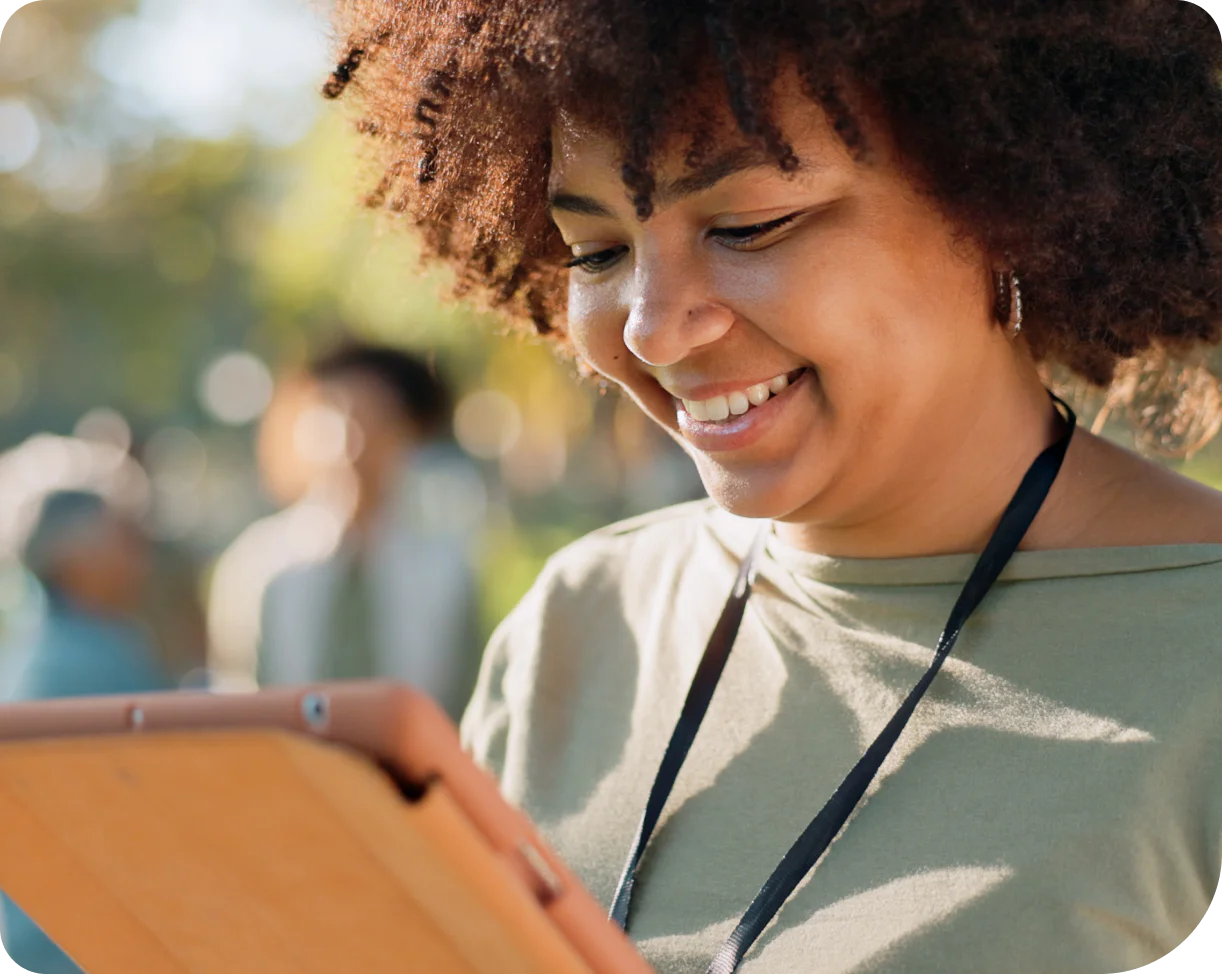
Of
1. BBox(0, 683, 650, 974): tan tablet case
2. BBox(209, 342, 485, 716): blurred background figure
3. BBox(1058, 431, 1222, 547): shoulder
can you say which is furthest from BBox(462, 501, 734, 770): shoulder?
BBox(209, 342, 485, 716): blurred background figure

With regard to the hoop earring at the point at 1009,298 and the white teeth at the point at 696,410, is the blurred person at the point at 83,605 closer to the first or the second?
the white teeth at the point at 696,410

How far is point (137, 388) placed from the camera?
66.3 feet

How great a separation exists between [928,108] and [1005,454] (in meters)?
0.47

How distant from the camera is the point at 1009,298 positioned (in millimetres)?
1966

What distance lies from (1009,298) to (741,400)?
399 millimetres

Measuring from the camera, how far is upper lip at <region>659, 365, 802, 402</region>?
186 centimetres

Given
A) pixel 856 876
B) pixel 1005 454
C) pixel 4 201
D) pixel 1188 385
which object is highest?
pixel 1005 454

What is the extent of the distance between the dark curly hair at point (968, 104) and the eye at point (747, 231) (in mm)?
74

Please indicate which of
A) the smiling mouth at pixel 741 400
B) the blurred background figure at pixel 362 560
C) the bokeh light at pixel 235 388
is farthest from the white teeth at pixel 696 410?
the bokeh light at pixel 235 388

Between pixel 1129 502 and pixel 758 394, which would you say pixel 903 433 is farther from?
pixel 1129 502

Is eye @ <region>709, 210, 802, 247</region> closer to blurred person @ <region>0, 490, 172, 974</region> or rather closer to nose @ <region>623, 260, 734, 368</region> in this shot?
nose @ <region>623, 260, 734, 368</region>

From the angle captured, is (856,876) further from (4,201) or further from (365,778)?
(4,201)

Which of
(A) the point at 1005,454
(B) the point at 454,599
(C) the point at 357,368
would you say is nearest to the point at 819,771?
(A) the point at 1005,454

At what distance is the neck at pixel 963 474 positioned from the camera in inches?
76.8
